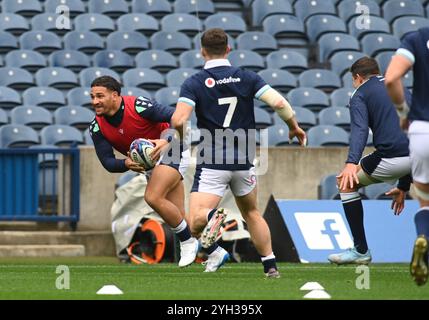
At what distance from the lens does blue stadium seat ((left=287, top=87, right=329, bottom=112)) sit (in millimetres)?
19047

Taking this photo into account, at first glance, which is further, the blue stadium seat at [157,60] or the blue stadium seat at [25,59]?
the blue stadium seat at [157,60]

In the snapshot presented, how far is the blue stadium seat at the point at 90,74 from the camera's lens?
19109 millimetres

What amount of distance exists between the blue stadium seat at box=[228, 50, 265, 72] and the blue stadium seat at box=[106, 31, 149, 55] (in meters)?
1.60

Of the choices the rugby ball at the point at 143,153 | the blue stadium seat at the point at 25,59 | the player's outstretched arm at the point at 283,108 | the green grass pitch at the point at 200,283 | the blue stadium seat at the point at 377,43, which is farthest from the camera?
the blue stadium seat at the point at 377,43

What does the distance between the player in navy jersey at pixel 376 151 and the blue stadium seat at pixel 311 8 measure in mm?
9406

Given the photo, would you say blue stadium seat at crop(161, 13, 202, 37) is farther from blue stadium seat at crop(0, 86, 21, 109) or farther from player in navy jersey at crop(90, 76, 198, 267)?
player in navy jersey at crop(90, 76, 198, 267)

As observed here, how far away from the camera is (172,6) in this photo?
21484 mm

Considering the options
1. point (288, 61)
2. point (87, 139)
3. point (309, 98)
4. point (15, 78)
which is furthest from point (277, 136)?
point (15, 78)

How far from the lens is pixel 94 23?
20.4 meters

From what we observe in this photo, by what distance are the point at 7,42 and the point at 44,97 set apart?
165cm

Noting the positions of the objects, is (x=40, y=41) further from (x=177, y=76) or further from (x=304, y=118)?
(x=304, y=118)

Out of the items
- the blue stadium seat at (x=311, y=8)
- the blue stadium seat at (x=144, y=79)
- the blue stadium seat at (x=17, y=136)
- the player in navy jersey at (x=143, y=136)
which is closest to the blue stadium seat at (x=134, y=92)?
the blue stadium seat at (x=144, y=79)

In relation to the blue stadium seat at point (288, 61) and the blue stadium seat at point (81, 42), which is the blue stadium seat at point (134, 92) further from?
the blue stadium seat at point (288, 61)

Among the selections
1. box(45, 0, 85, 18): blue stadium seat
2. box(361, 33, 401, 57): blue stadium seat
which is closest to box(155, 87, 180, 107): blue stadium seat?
box(45, 0, 85, 18): blue stadium seat
